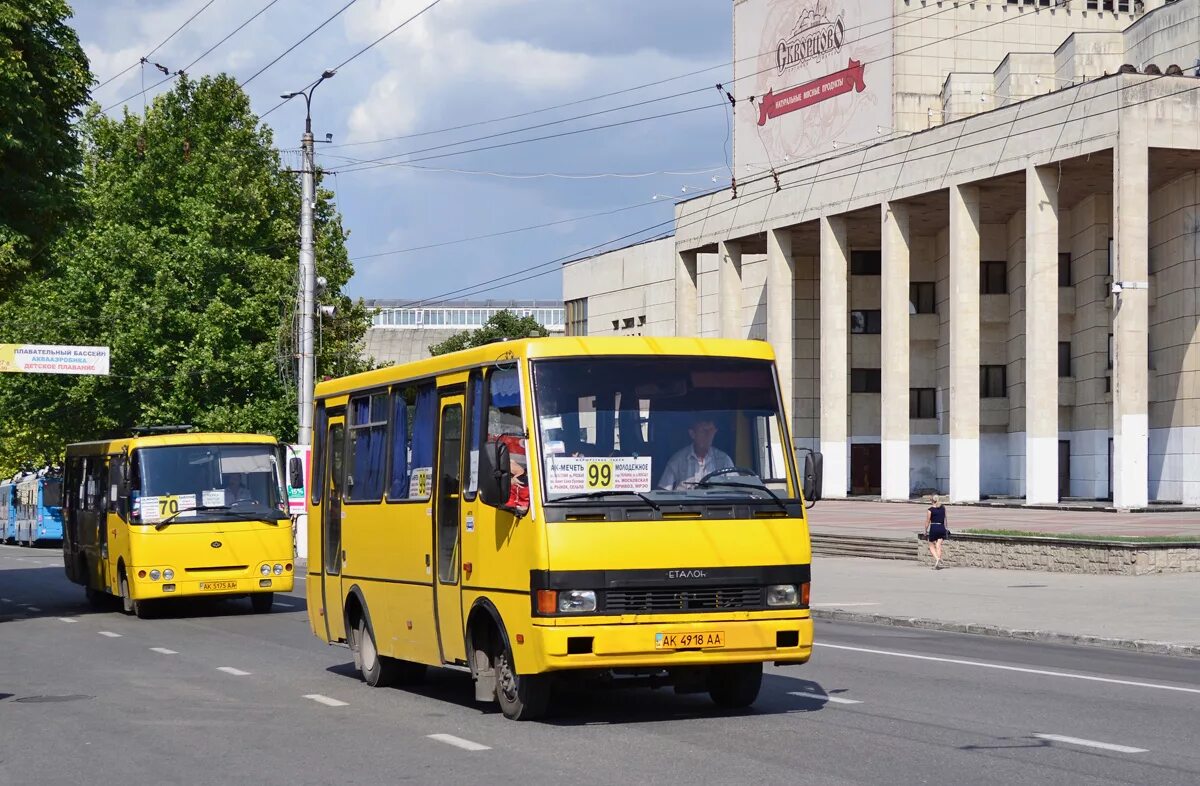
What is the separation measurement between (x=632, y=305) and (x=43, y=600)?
67.4 metres

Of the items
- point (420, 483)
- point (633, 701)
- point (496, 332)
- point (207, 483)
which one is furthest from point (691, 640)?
point (496, 332)

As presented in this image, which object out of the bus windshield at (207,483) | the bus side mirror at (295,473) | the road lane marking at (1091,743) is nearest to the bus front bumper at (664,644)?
the road lane marking at (1091,743)

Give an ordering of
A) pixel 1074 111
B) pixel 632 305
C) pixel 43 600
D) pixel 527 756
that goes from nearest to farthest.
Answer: pixel 527 756
pixel 43 600
pixel 1074 111
pixel 632 305

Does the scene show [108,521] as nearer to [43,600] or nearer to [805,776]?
[43,600]

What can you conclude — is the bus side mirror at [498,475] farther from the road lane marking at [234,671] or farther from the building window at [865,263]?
the building window at [865,263]

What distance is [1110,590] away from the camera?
27672 millimetres

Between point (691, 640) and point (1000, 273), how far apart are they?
210 feet

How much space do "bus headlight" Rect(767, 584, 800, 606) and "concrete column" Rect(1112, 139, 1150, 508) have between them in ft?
142

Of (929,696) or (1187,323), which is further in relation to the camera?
(1187,323)

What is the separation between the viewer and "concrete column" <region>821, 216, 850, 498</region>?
68.6 m

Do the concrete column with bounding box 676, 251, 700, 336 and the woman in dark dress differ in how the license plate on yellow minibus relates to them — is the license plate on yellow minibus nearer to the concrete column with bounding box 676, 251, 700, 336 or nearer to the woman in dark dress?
the woman in dark dress

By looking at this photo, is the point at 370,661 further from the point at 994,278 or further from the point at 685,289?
the point at 685,289

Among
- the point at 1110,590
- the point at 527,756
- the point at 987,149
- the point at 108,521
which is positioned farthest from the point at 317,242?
the point at 527,756

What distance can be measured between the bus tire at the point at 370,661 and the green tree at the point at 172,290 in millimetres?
37547
